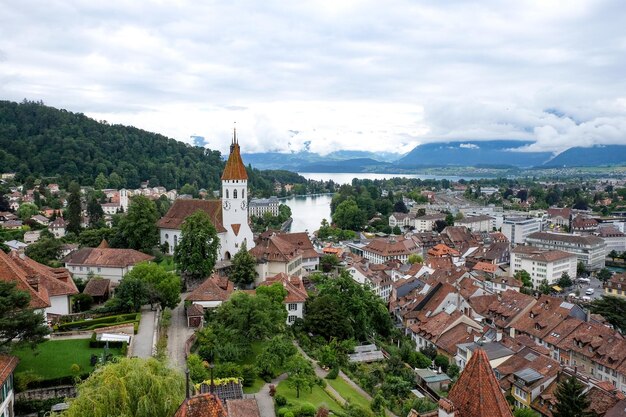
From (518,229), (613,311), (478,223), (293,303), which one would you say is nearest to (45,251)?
(293,303)

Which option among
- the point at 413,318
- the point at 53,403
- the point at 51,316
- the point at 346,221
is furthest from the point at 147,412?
the point at 346,221

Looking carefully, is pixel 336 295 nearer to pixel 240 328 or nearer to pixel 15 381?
pixel 240 328

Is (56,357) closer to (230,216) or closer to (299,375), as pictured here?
(299,375)

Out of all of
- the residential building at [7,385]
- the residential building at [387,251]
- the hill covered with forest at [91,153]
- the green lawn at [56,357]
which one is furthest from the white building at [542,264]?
the hill covered with forest at [91,153]

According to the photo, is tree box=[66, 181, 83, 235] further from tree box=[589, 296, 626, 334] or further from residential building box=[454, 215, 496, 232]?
residential building box=[454, 215, 496, 232]

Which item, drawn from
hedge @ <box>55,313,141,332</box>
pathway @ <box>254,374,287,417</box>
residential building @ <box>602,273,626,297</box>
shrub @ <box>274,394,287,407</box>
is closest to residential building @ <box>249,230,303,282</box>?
hedge @ <box>55,313,141,332</box>
